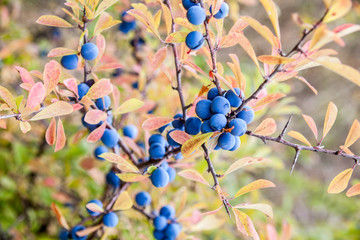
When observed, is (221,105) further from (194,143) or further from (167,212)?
(167,212)

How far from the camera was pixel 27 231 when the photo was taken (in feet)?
4.04

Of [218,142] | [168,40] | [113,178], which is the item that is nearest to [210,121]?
[218,142]

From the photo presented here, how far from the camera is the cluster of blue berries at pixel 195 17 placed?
1.62 feet

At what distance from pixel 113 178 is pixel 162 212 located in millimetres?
161

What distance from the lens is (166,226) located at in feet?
2.56

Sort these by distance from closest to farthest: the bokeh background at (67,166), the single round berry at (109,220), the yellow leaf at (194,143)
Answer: the yellow leaf at (194,143) → the single round berry at (109,220) → the bokeh background at (67,166)

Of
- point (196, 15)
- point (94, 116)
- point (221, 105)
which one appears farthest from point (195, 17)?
point (94, 116)

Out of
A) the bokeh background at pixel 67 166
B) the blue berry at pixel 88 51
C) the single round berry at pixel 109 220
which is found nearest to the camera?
the blue berry at pixel 88 51

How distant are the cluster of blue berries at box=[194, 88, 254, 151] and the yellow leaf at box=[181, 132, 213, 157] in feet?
0.08

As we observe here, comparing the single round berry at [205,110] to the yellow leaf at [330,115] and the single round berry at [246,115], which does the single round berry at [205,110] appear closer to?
the single round berry at [246,115]

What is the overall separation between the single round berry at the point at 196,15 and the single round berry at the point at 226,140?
0.19 meters

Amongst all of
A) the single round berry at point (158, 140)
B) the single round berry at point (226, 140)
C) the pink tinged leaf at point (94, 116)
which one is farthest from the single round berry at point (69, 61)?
the single round berry at point (226, 140)

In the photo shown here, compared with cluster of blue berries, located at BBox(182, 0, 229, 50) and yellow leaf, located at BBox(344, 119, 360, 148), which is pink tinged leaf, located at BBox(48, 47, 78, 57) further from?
yellow leaf, located at BBox(344, 119, 360, 148)

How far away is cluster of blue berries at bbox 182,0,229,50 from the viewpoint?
1.62 feet
